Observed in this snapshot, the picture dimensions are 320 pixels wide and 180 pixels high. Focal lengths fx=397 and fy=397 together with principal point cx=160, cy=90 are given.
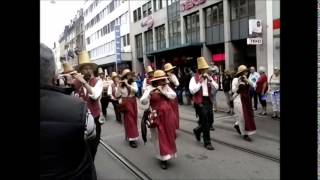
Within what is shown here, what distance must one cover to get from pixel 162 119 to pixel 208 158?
1.05 metres

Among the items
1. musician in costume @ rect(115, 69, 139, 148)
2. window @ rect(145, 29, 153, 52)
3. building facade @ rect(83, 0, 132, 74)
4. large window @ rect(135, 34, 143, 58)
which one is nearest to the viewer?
musician in costume @ rect(115, 69, 139, 148)

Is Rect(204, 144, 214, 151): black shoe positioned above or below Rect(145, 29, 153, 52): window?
below

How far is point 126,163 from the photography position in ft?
22.0

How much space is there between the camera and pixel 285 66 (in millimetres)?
1540

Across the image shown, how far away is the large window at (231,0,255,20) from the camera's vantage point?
21.6 m

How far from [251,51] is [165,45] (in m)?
11.9

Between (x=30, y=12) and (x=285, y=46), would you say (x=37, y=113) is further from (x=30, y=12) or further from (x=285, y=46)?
(x=285, y=46)

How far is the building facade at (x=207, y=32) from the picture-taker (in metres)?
20.3

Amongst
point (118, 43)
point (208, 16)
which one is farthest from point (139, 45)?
point (208, 16)

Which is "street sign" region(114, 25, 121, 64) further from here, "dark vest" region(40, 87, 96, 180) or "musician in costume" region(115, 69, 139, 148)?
"dark vest" region(40, 87, 96, 180)

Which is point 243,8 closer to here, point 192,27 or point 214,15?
point 214,15

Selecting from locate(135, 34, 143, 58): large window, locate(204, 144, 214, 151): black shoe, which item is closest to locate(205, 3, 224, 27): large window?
locate(135, 34, 143, 58): large window

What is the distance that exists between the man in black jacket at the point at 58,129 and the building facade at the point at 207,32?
1460 cm

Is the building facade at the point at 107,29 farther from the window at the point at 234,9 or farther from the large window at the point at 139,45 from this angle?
the window at the point at 234,9
